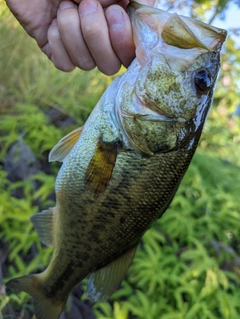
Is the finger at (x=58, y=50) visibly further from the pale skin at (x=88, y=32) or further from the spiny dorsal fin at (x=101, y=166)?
the spiny dorsal fin at (x=101, y=166)

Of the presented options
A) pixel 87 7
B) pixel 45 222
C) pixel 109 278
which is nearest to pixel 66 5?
pixel 87 7

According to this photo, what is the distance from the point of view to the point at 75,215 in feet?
4.49

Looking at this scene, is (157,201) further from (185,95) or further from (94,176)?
(185,95)

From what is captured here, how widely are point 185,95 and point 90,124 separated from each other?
13.8 inches

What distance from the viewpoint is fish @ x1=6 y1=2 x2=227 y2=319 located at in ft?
3.75

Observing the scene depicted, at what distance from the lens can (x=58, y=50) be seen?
130cm

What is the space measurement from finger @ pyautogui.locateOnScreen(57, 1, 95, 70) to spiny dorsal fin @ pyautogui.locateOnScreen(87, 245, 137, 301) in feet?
2.37

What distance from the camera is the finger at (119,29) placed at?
1.15 m

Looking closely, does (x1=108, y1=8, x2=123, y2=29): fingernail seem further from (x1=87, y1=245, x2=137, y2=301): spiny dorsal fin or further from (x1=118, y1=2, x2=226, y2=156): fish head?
(x1=87, y1=245, x2=137, y2=301): spiny dorsal fin

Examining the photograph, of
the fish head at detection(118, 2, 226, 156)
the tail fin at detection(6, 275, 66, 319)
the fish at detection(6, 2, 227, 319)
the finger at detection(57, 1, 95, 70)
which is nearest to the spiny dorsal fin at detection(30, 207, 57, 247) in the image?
the fish at detection(6, 2, 227, 319)

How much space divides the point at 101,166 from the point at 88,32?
45 centimetres

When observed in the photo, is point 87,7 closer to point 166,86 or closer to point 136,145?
point 166,86

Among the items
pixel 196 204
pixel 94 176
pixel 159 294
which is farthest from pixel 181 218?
pixel 94 176

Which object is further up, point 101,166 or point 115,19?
point 115,19
